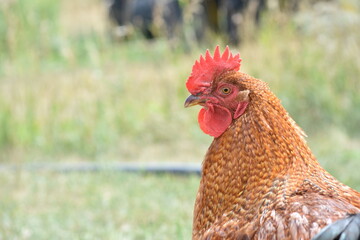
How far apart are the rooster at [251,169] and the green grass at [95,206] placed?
165cm

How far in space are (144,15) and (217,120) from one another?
11668 mm

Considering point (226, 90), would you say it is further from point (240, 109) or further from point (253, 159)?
point (253, 159)

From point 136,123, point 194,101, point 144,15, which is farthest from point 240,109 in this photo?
point 144,15

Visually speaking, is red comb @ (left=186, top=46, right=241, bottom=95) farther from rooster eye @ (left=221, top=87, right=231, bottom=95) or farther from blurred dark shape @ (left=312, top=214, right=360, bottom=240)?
blurred dark shape @ (left=312, top=214, right=360, bottom=240)

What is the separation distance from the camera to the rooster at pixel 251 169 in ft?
9.68

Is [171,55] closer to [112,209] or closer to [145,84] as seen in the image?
[145,84]

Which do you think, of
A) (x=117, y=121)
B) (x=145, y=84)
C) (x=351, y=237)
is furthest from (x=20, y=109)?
(x=351, y=237)

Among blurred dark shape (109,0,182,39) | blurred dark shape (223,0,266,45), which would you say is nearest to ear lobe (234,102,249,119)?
blurred dark shape (223,0,266,45)

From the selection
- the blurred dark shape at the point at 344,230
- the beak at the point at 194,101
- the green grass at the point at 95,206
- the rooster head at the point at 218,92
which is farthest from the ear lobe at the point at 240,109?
the green grass at the point at 95,206

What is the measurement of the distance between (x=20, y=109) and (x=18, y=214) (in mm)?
2477

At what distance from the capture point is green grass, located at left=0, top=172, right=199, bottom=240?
17.9 feet

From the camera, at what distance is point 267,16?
10.2m

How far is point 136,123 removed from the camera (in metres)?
8.65

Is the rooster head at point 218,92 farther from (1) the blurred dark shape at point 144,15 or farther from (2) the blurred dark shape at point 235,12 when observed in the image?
(1) the blurred dark shape at point 144,15
